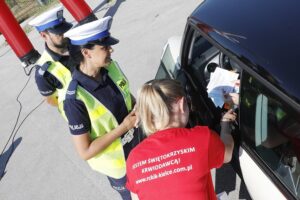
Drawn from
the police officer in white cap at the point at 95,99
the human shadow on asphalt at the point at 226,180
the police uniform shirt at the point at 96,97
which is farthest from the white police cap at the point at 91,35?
the human shadow on asphalt at the point at 226,180

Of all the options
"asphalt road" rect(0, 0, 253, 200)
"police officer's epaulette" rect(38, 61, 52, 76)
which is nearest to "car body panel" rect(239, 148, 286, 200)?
"asphalt road" rect(0, 0, 253, 200)

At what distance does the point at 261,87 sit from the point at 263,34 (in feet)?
0.98

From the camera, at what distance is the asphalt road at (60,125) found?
4305 mm

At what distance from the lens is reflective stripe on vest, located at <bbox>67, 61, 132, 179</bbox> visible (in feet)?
7.70

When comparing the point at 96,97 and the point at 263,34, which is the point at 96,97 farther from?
the point at 263,34

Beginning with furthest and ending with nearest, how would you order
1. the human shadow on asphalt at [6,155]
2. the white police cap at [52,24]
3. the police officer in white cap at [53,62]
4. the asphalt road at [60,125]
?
the human shadow on asphalt at [6,155] < the asphalt road at [60,125] < the white police cap at [52,24] < the police officer in white cap at [53,62]

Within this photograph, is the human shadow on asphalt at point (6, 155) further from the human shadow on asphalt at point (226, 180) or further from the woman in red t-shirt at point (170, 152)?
the woman in red t-shirt at point (170, 152)

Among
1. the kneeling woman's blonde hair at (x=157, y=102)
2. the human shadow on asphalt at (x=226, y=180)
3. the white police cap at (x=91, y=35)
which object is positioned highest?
the white police cap at (x=91, y=35)

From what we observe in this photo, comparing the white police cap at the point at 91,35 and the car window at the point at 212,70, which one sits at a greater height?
the white police cap at the point at 91,35

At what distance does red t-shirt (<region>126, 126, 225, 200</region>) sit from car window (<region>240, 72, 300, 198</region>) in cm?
33

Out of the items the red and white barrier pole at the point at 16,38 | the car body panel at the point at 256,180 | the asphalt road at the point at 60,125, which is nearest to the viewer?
the car body panel at the point at 256,180

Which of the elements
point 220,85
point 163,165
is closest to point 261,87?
point 163,165

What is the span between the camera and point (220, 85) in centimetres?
272

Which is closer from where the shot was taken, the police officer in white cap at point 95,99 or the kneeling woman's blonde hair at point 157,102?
the kneeling woman's blonde hair at point 157,102
